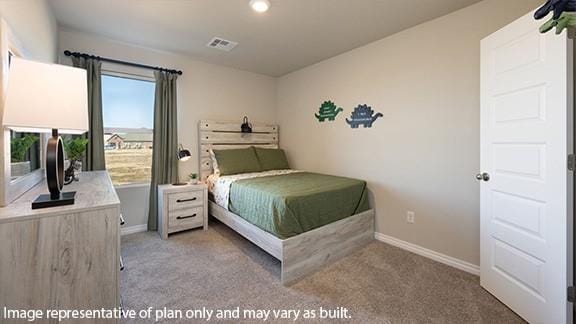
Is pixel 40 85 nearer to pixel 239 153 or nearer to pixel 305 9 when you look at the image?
pixel 305 9

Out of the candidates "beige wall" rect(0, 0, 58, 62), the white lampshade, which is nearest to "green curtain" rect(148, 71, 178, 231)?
"beige wall" rect(0, 0, 58, 62)

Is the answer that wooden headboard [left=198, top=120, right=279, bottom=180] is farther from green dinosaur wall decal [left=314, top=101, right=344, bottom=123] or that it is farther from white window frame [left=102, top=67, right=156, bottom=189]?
green dinosaur wall decal [left=314, top=101, right=344, bottom=123]

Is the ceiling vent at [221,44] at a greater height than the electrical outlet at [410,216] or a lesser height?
greater

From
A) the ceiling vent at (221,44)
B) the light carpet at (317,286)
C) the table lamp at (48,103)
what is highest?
the ceiling vent at (221,44)

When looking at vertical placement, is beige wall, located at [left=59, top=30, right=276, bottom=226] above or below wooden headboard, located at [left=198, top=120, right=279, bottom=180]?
above

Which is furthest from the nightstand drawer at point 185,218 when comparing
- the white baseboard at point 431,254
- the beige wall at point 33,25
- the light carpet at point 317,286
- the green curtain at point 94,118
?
the white baseboard at point 431,254

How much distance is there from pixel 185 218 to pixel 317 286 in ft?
6.16

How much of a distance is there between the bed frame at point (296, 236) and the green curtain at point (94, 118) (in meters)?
1.16

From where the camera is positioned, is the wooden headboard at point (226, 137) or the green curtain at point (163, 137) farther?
the wooden headboard at point (226, 137)

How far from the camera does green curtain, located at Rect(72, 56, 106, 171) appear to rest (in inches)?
107

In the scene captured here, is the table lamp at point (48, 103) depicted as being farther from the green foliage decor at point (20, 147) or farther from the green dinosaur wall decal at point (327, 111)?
the green dinosaur wall decal at point (327, 111)

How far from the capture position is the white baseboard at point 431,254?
2178 millimetres

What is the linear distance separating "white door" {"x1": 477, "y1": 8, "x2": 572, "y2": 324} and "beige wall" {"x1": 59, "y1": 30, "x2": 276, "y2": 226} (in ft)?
10.2

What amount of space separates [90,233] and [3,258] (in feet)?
0.90
